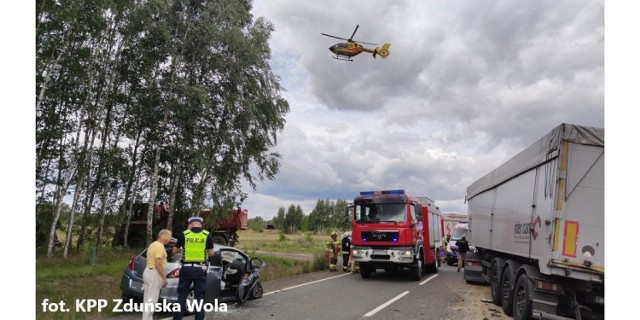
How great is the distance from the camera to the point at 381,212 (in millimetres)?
15094

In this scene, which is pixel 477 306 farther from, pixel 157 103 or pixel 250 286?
pixel 157 103

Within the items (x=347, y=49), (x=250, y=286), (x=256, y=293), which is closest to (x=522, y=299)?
(x=250, y=286)

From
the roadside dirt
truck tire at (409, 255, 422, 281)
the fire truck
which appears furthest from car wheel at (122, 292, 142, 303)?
truck tire at (409, 255, 422, 281)

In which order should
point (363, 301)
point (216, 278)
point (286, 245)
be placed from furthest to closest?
point (286, 245) < point (363, 301) < point (216, 278)

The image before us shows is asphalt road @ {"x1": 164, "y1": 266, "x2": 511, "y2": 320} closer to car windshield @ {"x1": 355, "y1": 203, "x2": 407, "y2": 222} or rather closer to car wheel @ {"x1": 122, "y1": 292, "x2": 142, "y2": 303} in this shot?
car wheel @ {"x1": 122, "y1": 292, "x2": 142, "y2": 303}

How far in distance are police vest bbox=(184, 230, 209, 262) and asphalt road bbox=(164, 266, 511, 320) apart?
4.80ft

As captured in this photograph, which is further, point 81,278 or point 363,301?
point 81,278

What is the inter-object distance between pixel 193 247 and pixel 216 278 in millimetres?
1333

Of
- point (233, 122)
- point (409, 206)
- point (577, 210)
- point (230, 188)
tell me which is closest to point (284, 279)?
point (409, 206)

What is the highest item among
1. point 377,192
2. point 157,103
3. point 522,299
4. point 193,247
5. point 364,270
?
point 157,103

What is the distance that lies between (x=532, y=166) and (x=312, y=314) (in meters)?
4.97

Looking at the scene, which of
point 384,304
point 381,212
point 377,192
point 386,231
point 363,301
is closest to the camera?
point 384,304

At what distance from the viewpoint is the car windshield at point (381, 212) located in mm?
14852

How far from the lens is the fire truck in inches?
571
